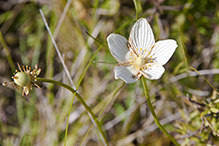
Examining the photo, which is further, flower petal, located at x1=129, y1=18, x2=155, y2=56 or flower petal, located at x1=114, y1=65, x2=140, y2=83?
flower petal, located at x1=129, y1=18, x2=155, y2=56

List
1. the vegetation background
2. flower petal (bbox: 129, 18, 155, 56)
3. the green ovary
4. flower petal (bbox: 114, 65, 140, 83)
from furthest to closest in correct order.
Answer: the vegetation background < flower petal (bbox: 129, 18, 155, 56) < flower petal (bbox: 114, 65, 140, 83) < the green ovary

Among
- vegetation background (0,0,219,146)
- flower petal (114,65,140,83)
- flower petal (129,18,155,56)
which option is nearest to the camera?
flower petal (114,65,140,83)

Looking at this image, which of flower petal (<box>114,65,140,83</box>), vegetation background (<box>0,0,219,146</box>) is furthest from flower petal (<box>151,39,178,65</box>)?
vegetation background (<box>0,0,219,146</box>)

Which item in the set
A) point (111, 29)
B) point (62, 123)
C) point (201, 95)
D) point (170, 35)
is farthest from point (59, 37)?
point (201, 95)

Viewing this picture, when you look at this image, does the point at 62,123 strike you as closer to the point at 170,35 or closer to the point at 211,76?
the point at 170,35

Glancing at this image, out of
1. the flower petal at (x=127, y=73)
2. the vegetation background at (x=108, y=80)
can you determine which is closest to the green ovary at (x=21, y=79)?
the flower petal at (x=127, y=73)

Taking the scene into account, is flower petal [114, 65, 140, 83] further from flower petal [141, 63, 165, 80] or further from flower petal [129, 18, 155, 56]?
flower petal [129, 18, 155, 56]
